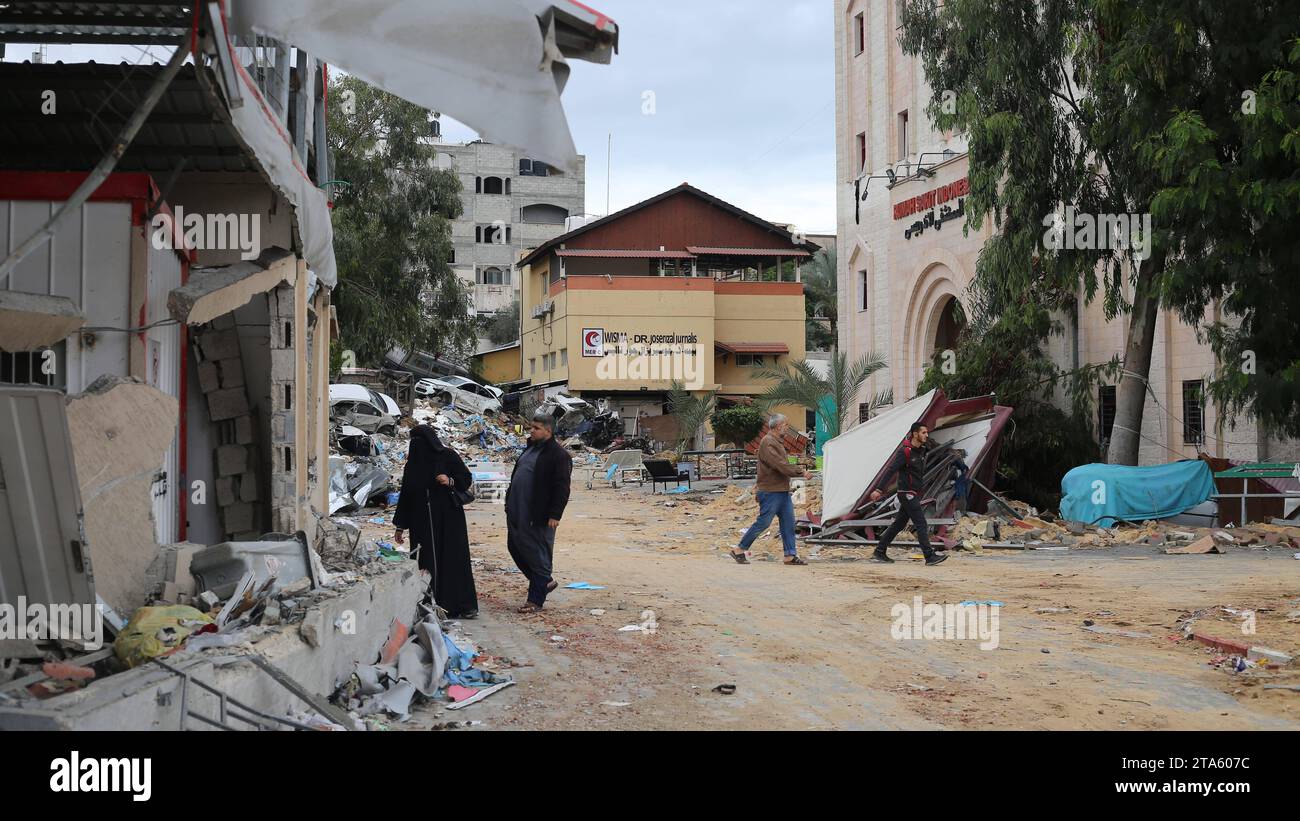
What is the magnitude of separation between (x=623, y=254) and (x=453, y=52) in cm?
4304

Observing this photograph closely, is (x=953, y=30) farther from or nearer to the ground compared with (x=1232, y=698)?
farther from the ground

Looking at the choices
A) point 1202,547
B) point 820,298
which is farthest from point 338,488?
point 820,298

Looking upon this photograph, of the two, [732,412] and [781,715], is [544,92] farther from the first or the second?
[732,412]

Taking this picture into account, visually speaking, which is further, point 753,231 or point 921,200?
point 753,231

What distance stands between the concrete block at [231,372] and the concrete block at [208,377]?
0.18ft

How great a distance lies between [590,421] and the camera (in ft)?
142

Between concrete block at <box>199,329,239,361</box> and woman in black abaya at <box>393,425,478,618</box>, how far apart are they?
5.60ft

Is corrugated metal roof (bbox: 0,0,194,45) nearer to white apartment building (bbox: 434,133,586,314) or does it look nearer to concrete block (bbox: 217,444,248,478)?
concrete block (bbox: 217,444,248,478)

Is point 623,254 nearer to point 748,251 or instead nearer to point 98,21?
point 748,251

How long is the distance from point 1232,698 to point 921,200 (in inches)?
961

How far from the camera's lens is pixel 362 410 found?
34.5 metres

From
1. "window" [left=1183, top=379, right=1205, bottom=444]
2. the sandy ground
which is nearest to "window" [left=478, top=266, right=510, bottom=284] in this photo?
"window" [left=1183, top=379, right=1205, bottom=444]

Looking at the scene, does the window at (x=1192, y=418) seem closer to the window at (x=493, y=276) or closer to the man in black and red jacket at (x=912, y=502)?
the man in black and red jacket at (x=912, y=502)

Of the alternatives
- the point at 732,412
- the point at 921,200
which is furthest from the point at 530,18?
the point at 732,412
